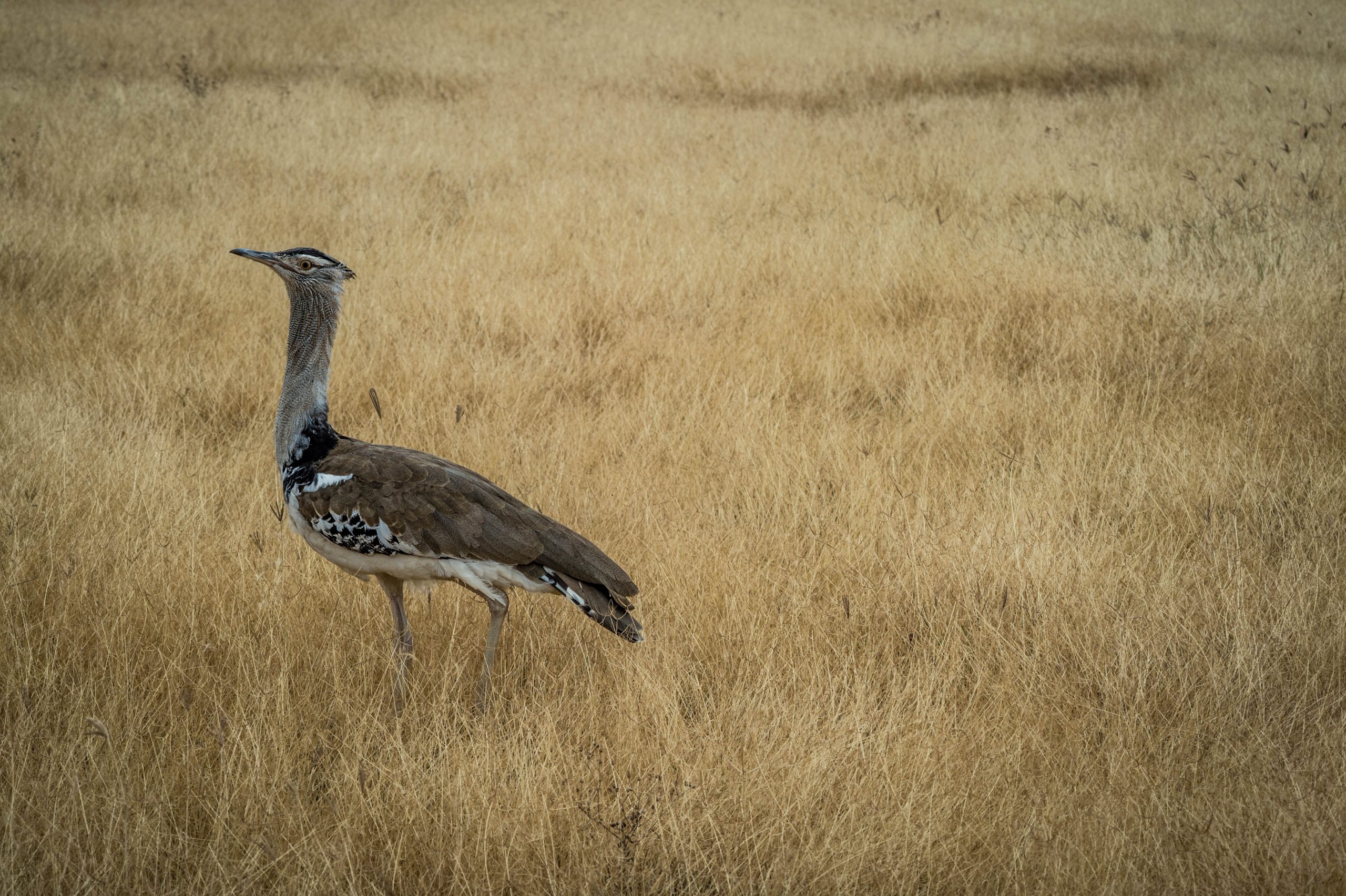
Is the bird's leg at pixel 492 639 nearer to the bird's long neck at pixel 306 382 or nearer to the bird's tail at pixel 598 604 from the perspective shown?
the bird's tail at pixel 598 604

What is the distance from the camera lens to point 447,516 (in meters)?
2.44

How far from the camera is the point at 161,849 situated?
78.3 inches

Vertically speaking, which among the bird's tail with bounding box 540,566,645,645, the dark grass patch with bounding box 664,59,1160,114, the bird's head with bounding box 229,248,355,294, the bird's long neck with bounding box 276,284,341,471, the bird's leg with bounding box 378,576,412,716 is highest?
the dark grass patch with bounding box 664,59,1160,114

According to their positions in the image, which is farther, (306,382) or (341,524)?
(306,382)

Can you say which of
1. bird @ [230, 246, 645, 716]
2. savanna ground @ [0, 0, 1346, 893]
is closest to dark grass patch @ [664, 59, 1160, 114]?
savanna ground @ [0, 0, 1346, 893]

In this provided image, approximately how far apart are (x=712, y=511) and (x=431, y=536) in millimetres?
1330

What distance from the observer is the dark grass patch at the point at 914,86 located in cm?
1154

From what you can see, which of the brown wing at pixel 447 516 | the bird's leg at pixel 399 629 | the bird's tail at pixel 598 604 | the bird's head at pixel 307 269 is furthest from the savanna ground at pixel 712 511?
the bird's head at pixel 307 269

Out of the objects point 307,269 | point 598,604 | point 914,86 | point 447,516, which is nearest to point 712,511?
point 598,604

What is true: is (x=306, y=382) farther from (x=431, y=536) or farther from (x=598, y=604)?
(x=598, y=604)

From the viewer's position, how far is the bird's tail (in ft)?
7.79

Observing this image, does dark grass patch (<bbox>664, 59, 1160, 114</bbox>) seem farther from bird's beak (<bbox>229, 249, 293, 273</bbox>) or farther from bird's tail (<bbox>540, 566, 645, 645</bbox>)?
bird's tail (<bbox>540, 566, 645, 645</bbox>)

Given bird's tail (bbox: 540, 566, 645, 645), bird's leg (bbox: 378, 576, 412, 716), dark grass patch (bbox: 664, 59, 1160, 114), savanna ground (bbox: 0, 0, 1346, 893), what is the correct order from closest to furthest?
savanna ground (bbox: 0, 0, 1346, 893) → bird's tail (bbox: 540, 566, 645, 645) → bird's leg (bbox: 378, 576, 412, 716) → dark grass patch (bbox: 664, 59, 1160, 114)

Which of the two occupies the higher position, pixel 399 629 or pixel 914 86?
pixel 914 86
